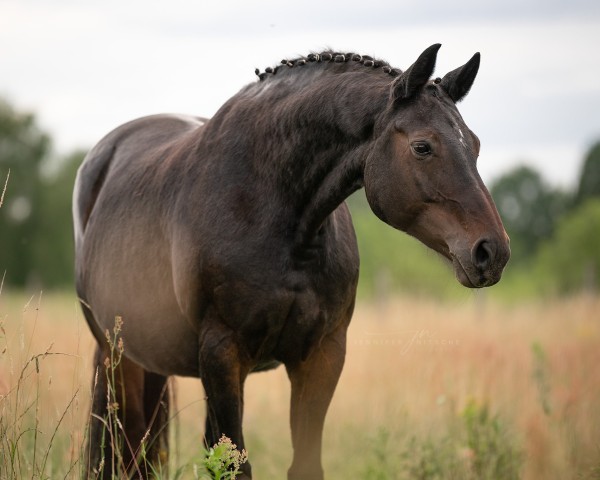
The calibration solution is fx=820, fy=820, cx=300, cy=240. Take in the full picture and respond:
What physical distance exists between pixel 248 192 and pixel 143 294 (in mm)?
1033

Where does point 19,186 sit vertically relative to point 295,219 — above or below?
below

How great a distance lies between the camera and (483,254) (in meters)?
3.20

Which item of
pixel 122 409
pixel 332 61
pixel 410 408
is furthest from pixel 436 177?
pixel 410 408

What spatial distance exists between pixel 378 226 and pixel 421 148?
115ft

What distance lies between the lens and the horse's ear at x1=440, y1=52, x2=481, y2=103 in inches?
142

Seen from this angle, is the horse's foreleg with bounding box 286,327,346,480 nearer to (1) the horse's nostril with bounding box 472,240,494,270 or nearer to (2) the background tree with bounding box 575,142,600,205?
(1) the horse's nostril with bounding box 472,240,494,270

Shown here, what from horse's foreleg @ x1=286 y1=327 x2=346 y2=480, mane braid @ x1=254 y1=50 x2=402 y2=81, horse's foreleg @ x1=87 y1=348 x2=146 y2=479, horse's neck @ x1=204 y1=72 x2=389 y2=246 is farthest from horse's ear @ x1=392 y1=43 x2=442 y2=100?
horse's foreleg @ x1=87 y1=348 x2=146 y2=479

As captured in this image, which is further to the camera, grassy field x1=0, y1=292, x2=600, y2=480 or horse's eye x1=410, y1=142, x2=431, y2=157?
grassy field x1=0, y1=292, x2=600, y2=480

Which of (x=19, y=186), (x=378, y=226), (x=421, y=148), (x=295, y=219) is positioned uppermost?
(x=421, y=148)

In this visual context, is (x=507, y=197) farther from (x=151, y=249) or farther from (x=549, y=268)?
(x=151, y=249)

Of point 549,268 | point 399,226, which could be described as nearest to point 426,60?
point 399,226

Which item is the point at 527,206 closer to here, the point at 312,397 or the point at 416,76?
the point at 312,397

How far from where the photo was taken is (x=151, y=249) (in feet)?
15.1

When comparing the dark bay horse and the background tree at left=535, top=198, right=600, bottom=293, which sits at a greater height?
the dark bay horse
